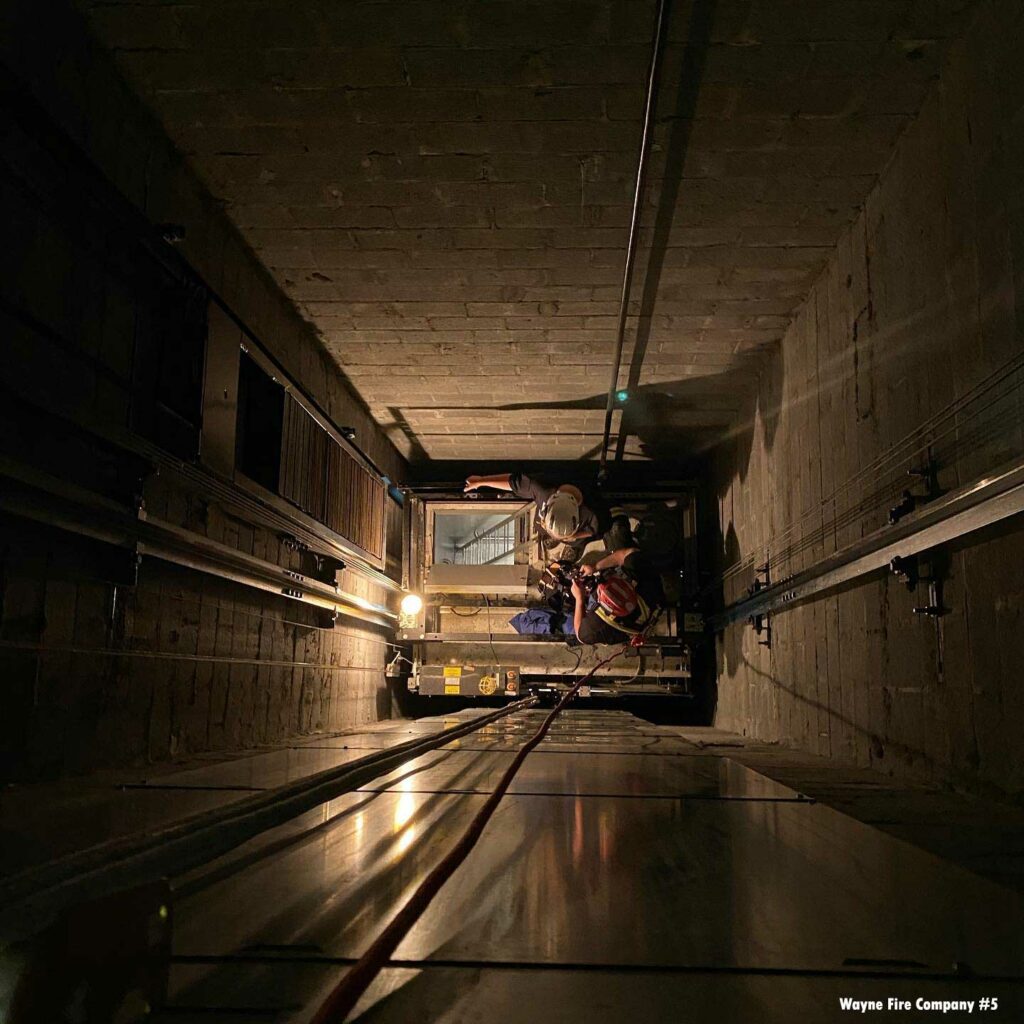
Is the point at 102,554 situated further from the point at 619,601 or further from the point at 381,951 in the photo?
the point at 619,601

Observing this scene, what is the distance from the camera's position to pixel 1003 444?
281 centimetres

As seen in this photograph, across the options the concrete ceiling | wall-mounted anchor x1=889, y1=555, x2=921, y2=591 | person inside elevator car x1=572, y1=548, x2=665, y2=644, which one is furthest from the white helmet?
wall-mounted anchor x1=889, y1=555, x2=921, y2=591

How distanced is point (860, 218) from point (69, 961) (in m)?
4.59

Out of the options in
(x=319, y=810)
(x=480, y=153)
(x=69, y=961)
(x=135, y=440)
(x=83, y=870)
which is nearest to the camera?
(x=69, y=961)

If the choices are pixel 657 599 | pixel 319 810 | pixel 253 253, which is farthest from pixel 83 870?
pixel 657 599

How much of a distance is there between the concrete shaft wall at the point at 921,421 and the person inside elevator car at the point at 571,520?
265 cm

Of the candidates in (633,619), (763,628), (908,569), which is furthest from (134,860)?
(633,619)

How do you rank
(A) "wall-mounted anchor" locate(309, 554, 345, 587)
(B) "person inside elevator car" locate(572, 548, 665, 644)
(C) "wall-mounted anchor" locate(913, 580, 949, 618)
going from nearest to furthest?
1. (C) "wall-mounted anchor" locate(913, 580, 949, 618)
2. (A) "wall-mounted anchor" locate(309, 554, 345, 587)
3. (B) "person inside elevator car" locate(572, 548, 665, 644)

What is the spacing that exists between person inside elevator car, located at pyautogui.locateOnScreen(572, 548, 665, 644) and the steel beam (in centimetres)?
247

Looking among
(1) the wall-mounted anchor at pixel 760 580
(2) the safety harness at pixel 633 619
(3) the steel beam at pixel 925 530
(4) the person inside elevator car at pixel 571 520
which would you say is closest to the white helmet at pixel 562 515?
(4) the person inside elevator car at pixel 571 520

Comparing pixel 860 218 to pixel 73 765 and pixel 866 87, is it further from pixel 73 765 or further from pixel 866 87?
pixel 73 765

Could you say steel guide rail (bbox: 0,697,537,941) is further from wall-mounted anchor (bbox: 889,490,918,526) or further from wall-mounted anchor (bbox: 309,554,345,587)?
wall-mounted anchor (bbox: 309,554,345,587)

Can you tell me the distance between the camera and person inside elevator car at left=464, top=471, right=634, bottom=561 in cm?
843

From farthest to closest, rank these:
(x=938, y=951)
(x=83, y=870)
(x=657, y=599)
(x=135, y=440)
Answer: (x=657, y=599) < (x=135, y=440) < (x=938, y=951) < (x=83, y=870)
